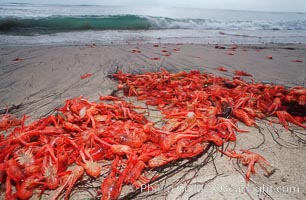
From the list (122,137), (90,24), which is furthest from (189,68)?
(90,24)

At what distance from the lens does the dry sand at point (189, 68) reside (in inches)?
101

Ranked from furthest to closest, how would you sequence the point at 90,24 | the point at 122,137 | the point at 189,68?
1. the point at 90,24
2. the point at 189,68
3. the point at 122,137

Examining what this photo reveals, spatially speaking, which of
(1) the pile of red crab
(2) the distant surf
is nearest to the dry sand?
(1) the pile of red crab

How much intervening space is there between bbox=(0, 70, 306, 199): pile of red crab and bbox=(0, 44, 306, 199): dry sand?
24cm

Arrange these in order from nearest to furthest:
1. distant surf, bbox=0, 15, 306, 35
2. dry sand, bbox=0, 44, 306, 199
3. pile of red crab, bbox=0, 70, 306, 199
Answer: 1. pile of red crab, bbox=0, 70, 306, 199
2. dry sand, bbox=0, 44, 306, 199
3. distant surf, bbox=0, 15, 306, 35

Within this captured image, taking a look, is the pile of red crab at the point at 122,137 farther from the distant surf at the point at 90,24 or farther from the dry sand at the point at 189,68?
the distant surf at the point at 90,24

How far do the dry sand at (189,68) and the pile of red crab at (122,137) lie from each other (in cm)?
24

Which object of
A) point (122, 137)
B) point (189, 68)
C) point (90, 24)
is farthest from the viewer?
point (90, 24)

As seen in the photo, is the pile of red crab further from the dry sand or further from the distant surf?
the distant surf

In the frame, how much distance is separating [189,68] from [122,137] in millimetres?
5233

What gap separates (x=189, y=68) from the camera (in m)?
7.57

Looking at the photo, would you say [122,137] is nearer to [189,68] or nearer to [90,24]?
[189,68]

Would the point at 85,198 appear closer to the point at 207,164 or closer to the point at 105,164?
the point at 105,164

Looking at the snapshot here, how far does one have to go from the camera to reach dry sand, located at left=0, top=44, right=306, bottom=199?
257cm
